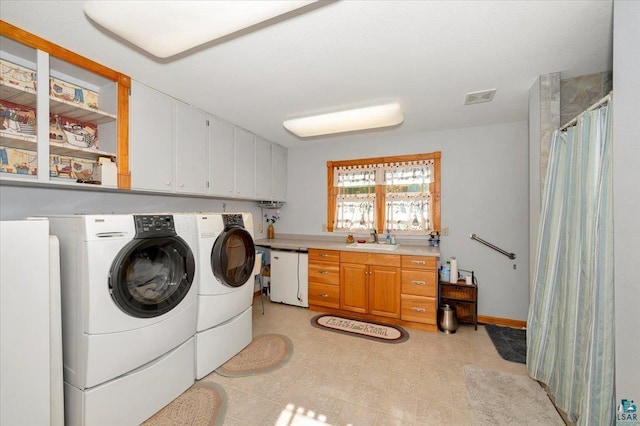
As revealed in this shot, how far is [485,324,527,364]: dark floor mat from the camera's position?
8.02ft

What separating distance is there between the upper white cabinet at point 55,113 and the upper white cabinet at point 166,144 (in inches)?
3.5

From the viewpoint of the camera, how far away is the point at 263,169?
12.4 feet

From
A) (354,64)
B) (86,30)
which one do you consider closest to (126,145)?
(86,30)

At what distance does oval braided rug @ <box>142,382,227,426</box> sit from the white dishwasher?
1.69 meters

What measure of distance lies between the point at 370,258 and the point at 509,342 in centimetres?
167

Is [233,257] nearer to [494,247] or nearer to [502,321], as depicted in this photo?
[494,247]

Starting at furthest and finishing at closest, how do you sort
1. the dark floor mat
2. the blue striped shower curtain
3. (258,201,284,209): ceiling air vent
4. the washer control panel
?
(258,201,284,209): ceiling air vent, the dark floor mat, the washer control panel, the blue striped shower curtain

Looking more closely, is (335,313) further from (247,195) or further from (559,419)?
(559,419)

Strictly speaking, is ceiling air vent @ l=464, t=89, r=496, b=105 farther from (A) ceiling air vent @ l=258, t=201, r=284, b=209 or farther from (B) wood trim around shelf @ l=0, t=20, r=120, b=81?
(B) wood trim around shelf @ l=0, t=20, r=120, b=81

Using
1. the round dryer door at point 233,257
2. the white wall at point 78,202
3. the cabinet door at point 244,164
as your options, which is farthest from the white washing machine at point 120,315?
the cabinet door at point 244,164

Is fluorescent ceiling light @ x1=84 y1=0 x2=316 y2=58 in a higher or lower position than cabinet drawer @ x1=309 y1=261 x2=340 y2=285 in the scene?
higher

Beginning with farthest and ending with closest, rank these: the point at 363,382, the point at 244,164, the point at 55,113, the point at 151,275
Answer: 1. the point at 244,164
2. the point at 363,382
3. the point at 55,113
4. the point at 151,275

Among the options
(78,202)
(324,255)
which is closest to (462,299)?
(324,255)

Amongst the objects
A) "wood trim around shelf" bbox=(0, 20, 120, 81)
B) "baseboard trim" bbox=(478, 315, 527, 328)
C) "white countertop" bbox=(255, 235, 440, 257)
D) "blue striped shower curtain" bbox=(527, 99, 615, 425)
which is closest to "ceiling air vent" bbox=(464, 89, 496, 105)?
"blue striped shower curtain" bbox=(527, 99, 615, 425)
